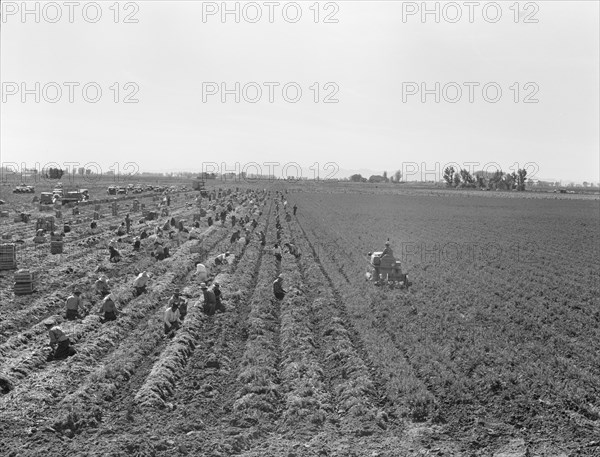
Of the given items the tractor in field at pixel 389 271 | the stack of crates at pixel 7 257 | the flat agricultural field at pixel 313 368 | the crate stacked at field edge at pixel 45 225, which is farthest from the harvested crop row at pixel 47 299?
the tractor in field at pixel 389 271

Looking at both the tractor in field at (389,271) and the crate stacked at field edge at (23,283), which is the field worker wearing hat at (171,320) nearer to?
the crate stacked at field edge at (23,283)

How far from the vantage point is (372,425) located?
→ 1022 cm

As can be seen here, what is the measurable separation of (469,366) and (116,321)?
33.4 feet

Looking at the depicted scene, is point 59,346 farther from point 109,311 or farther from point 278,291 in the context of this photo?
point 278,291

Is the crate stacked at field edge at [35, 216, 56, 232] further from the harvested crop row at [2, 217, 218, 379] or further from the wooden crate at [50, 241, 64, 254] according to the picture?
the harvested crop row at [2, 217, 218, 379]

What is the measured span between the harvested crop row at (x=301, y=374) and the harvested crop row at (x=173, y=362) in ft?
7.94

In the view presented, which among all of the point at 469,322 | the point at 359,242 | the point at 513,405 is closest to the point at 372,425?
the point at 513,405

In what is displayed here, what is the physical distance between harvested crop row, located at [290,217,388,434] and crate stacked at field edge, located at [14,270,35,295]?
1032 cm

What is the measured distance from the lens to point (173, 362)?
13.1m

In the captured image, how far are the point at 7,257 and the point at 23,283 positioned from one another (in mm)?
5470

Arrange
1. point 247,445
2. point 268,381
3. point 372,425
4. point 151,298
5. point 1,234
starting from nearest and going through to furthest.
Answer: point 247,445 < point 372,425 < point 268,381 < point 151,298 < point 1,234

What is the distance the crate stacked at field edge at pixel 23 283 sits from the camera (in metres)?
19.9

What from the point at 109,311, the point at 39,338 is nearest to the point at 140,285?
the point at 109,311

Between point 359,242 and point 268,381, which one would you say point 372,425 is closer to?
point 268,381
